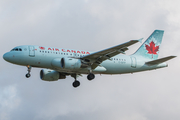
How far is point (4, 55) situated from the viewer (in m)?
42.7

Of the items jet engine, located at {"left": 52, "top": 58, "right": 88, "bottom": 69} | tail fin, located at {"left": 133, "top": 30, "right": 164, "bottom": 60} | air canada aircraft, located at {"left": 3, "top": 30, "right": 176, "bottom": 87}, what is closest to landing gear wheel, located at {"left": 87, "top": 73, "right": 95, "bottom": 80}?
air canada aircraft, located at {"left": 3, "top": 30, "right": 176, "bottom": 87}

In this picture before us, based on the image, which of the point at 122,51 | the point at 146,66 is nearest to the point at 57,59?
the point at 122,51

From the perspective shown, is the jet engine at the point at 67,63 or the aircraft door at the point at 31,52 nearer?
the aircraft door at the point at 31,52

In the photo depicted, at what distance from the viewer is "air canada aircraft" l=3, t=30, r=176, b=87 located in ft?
139

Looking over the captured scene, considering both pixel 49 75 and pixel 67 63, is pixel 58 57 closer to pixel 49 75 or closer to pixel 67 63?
pixel 67 63

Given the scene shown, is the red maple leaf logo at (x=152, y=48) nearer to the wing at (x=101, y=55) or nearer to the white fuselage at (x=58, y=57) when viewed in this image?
the white fuselage at (x=58, y=57)

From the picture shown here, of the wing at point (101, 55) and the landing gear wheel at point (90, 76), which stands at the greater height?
the wing at point (101, 55)

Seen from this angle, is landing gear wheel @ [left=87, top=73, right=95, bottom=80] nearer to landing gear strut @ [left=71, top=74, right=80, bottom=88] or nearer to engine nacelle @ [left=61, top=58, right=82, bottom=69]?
engine nacelle @ [left=61, top=58, right=82, bottom=69]

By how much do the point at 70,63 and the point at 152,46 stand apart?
15.1 m

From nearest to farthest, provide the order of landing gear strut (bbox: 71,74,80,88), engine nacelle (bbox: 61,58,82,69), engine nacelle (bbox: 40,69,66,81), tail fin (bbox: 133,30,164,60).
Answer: engine nacelle (bbox: 61,58,82,69) → engine nacelle (bbox: 40,69,66,81) → landing gear strut (bbox: 71,74,80,88) → tail fin (bbox: 133,30,164,60)

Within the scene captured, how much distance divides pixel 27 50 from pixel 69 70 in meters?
5.75

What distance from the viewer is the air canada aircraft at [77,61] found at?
139ft

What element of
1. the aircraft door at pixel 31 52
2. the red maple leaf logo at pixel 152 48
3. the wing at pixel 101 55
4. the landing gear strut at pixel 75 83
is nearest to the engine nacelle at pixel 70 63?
the wing at pixel 101 55

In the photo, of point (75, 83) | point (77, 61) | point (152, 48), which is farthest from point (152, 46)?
point (77, 61)
